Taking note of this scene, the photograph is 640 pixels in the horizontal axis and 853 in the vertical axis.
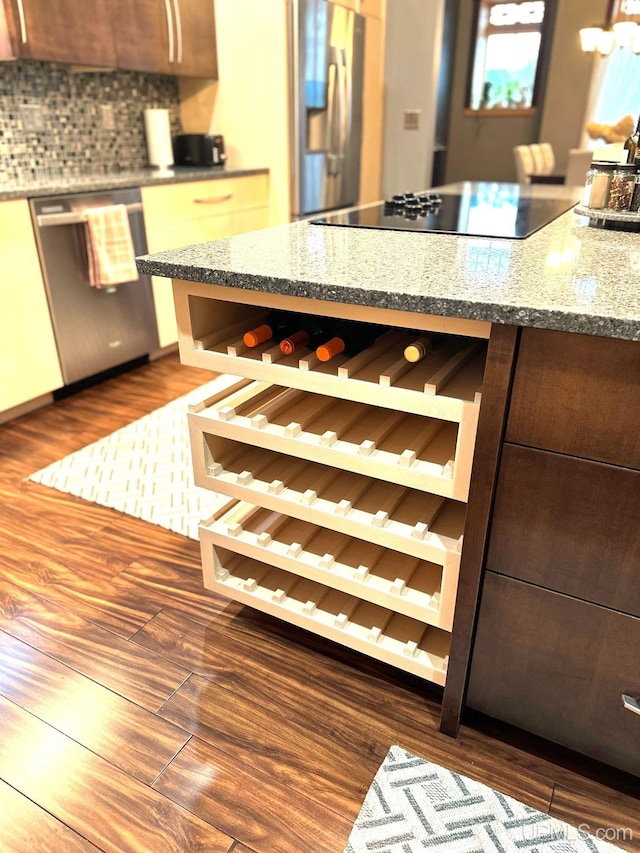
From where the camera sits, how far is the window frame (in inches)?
232

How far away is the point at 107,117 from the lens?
10.1 ft

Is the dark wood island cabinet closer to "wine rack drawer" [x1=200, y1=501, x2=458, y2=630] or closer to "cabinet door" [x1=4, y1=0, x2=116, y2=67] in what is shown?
"wine rack drawer" [x1=200, y1=501, x2=458, y2=630]

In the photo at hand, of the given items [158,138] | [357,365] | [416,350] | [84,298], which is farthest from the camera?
[158,138]

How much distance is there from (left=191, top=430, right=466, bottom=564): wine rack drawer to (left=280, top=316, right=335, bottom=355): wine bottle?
10.7 inches

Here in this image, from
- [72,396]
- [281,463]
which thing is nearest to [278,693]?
[281,463]

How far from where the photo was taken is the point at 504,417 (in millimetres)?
878

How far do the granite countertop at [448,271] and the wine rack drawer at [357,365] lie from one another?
0.22 ft

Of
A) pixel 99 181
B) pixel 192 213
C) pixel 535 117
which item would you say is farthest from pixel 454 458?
pixel 535 117

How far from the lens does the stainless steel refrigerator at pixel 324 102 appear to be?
315cm

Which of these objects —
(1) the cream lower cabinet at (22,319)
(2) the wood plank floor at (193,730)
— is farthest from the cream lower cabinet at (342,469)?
(1) the cream lower cabinet at (22,319)

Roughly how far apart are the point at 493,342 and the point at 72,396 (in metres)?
2.30

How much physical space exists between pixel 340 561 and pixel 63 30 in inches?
98.8

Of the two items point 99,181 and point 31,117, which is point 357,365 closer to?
point 99,181

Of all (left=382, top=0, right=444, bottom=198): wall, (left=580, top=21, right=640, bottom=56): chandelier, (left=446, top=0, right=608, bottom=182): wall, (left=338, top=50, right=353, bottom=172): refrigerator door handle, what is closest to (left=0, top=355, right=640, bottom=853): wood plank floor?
(left=580, top=21, right=640, bottom=56): chandelier
